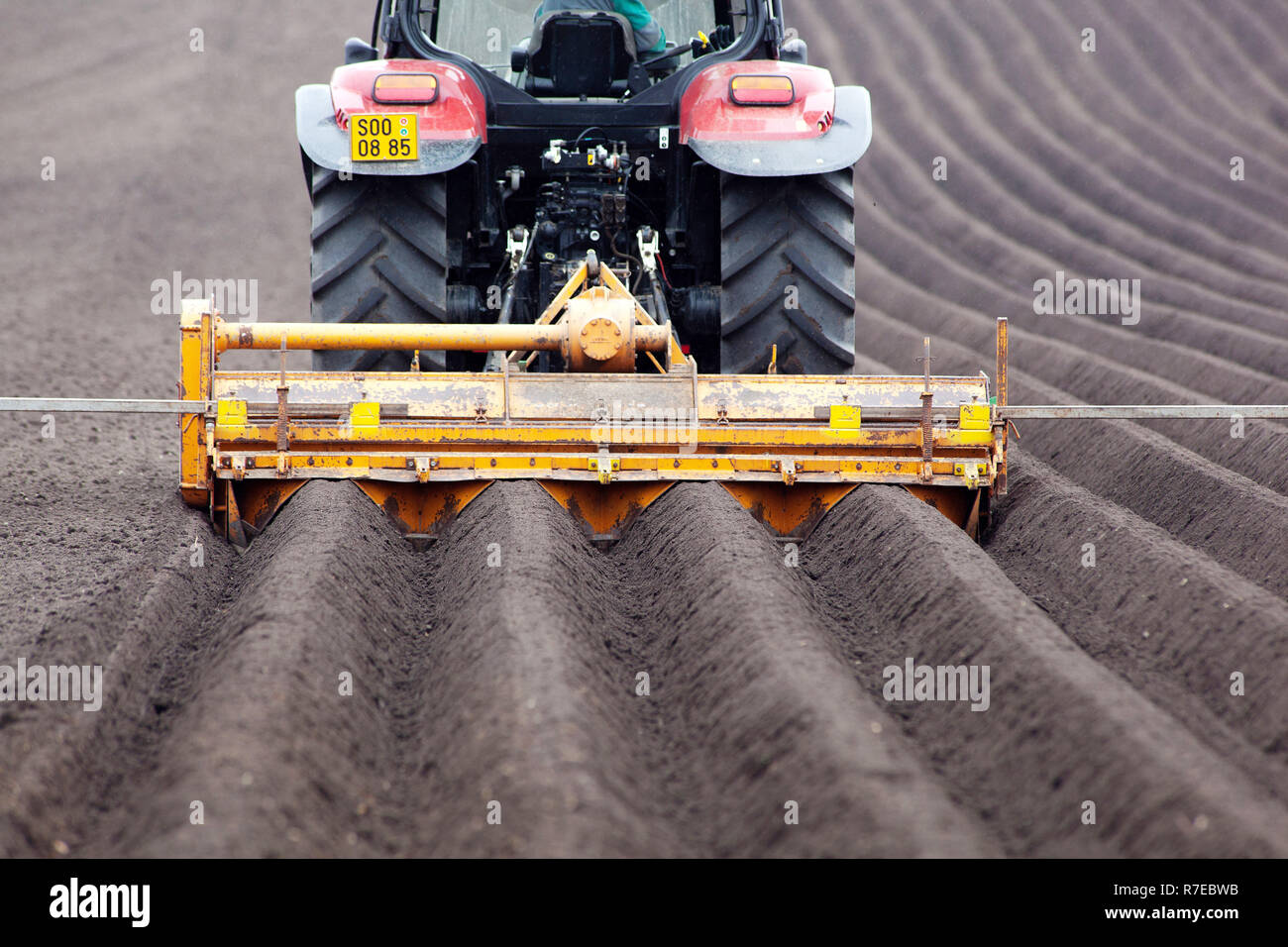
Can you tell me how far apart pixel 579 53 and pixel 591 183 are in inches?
23.7

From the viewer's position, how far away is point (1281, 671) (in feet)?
11.6

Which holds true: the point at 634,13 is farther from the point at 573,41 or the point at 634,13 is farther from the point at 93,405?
the point at 93,405

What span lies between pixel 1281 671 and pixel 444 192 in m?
3.45

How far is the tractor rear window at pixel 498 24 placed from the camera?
6.15m

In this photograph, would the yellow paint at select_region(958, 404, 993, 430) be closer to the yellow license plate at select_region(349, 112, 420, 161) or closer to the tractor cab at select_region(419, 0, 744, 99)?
the tractor cab at select_region(419, 0, 744, 99)

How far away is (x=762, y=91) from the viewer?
5.51 m

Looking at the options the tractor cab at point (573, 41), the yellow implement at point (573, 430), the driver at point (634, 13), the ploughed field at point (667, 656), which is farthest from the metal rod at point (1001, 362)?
the driver at point (634, 13)

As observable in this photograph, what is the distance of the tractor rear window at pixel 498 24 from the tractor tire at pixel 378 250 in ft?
2.85

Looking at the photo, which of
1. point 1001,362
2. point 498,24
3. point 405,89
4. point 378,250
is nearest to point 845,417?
point 1001,362

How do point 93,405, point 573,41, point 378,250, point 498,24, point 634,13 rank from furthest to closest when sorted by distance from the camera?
point 498,24 → point 634,13 → point 573,41 → point 378,250 → point 93,405

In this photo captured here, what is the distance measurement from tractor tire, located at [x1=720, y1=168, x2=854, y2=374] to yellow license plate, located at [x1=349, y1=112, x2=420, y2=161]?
119 centimetres

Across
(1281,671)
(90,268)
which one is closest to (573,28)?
(1281,671)

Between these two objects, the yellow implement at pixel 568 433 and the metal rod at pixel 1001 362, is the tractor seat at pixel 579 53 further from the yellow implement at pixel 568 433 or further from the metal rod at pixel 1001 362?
the metal rod at pixel 1001 362
